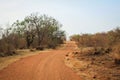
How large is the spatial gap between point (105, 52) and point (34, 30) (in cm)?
3394

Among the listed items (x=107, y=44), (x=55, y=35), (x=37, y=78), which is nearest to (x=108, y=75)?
(x=37, y=78)

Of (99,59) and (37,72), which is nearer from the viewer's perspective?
(37,72)

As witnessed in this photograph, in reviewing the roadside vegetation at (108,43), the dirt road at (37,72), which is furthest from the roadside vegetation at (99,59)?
the dirt road at (37,72)

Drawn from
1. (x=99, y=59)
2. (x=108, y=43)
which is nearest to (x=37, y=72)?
(x=99, y=59)

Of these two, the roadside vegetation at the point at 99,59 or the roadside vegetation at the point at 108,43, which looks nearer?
the roadside vegetation at the point at 99,59

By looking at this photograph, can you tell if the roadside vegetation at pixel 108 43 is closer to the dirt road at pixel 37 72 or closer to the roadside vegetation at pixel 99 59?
the roadside vegetation at pixel 99 59

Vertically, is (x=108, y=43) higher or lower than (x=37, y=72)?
higher

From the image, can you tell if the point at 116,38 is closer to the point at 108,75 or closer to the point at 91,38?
the point at 91,38

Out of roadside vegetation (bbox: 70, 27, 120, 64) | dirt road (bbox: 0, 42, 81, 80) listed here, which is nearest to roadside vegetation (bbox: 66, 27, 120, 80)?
roadside vegetation (bbox: 70, 27, 120, 64)

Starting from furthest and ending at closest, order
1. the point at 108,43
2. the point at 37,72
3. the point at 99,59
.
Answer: the point at 108,43 → the point at 99,59 → the point at 37,72

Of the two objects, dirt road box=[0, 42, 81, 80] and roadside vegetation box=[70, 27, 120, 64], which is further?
roadside vegetation box=[70, 27, 120, 64]

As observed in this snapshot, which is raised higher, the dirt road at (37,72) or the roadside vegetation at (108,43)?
the roadside vegetation at (108,43)

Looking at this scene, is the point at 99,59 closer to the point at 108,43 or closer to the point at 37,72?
the point at 37,72

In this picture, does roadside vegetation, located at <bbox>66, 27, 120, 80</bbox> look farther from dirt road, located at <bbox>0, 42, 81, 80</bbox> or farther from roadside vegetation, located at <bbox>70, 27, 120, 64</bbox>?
dirt road, located at <bbox>0, 42, 81, 80</bbox>
